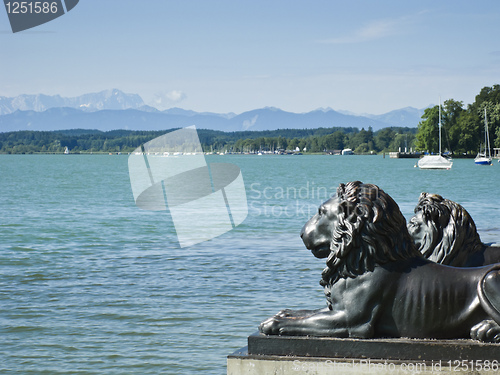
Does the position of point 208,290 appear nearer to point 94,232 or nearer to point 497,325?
point 497,325

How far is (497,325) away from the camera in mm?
4094

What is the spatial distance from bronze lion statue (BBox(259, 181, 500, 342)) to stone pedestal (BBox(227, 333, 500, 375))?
0.10 metres

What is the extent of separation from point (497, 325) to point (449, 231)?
1316 millimetres

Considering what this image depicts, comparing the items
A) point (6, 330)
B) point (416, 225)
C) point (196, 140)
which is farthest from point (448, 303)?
point (196, 140)

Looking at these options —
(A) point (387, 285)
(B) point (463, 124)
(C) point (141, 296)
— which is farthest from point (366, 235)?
(B) point (463, 124)

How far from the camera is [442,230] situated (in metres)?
5.34

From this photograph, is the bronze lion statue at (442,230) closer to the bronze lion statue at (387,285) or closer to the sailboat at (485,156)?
the bronze lion statue at (387,285)

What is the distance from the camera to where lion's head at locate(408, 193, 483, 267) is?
530 cm

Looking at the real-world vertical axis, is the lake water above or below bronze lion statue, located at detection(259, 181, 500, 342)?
below

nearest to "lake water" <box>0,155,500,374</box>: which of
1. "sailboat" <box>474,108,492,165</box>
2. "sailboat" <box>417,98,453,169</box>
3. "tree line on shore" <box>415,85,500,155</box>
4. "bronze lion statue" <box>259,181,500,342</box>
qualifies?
"bronze lion statue" <box>259,181,500,342</box>

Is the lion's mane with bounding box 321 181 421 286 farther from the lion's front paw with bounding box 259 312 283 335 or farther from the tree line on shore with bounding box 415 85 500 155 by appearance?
the tree line on shore with bounding box 415 85 500 155

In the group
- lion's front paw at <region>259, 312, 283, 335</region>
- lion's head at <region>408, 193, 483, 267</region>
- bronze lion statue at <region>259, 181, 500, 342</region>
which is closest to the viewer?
bronze lion statue at <region>259, 181, 500, 342</region>

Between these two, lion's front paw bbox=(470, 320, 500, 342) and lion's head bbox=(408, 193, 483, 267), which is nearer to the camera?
lion's front paw bbox=(470, 320, 500, 342)

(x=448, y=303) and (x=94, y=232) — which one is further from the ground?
(x=448, y=303)
